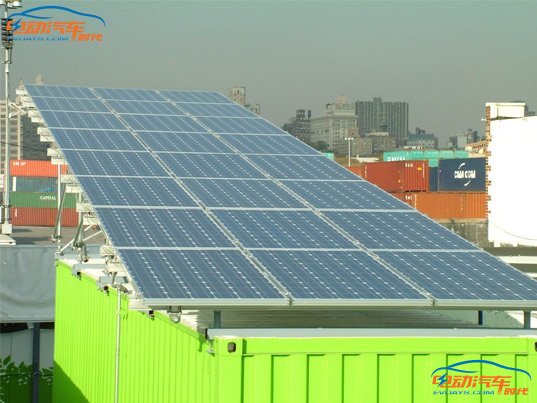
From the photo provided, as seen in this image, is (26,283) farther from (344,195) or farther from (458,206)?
(458,206)

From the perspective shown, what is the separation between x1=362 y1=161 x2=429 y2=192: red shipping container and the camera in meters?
62.1

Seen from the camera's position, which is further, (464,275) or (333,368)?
(464,275)

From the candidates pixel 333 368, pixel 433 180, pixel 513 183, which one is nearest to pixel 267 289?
pixel 333 368

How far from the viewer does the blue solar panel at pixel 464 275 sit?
495 inches

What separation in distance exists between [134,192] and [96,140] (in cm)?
459

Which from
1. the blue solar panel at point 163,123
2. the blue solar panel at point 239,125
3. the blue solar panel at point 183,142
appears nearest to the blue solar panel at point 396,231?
the blue solar panel at point 183,142

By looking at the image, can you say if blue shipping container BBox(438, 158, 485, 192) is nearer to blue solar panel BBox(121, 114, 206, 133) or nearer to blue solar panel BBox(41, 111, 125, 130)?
blue solar panel BBox(121, 114, 206, 133)

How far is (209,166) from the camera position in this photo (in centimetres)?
1861

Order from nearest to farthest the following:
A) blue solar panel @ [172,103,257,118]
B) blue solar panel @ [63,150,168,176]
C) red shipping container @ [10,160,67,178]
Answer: blue solar panel @ [63,150,168,176] < blue solar panel @ [172,103,257,118] < red shipping container @ [10,160,67,178]

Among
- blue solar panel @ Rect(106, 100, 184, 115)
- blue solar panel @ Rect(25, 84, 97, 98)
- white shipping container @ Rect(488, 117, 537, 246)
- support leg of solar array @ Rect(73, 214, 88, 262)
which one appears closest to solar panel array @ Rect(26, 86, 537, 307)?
support leg of solar array @ Rect(73, 214, 88, 262)

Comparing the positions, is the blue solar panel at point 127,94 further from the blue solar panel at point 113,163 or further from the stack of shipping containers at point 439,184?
the stack of shipping containers at point 439,184

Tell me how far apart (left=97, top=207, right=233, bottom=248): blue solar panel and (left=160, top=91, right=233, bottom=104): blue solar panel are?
1211cm

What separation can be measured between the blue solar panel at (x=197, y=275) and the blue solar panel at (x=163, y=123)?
959 centimetres

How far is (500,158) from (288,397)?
3197 centimetres
